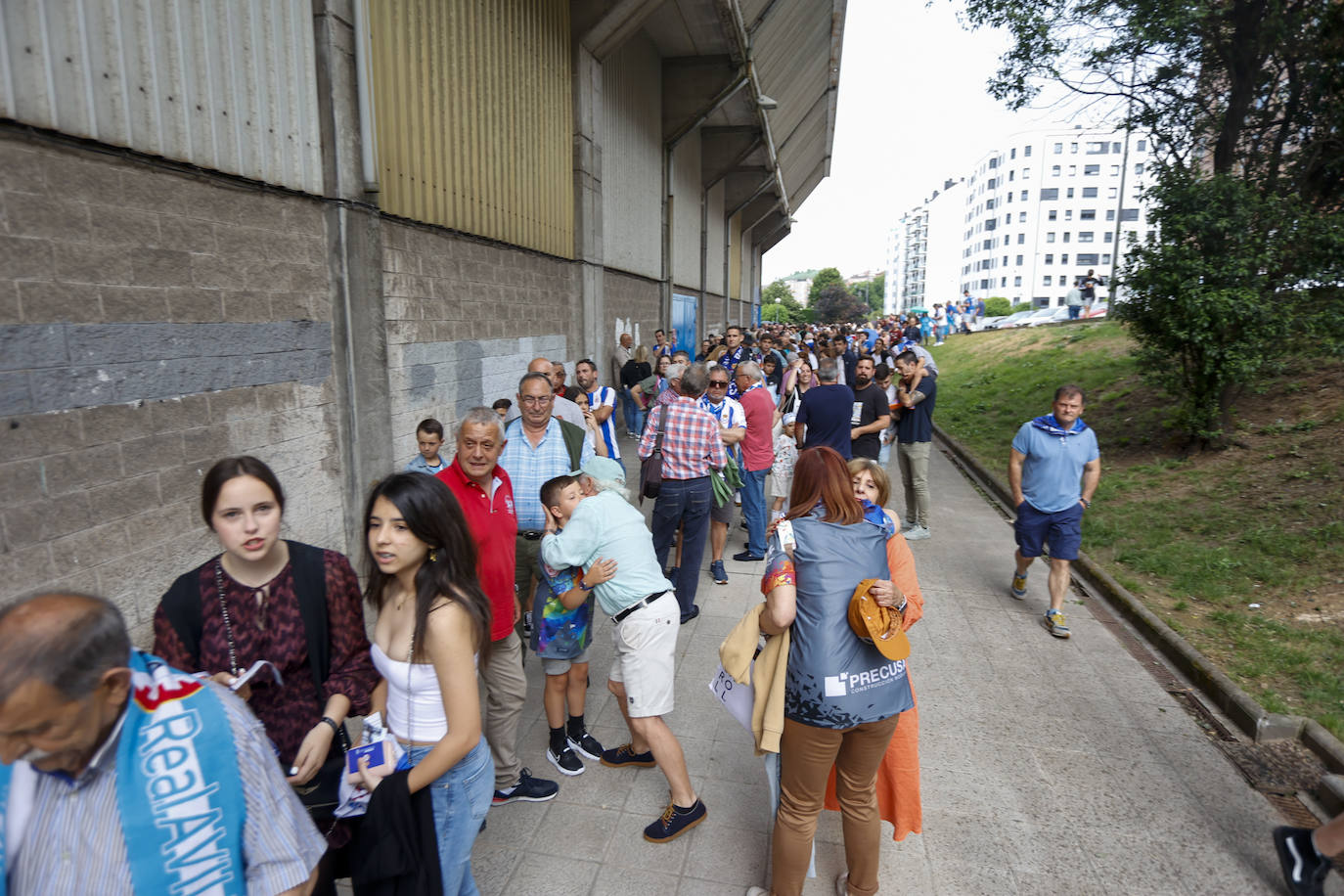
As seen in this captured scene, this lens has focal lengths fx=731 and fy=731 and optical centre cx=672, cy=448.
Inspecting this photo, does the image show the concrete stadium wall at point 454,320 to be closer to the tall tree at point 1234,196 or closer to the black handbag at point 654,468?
the black handbag at point 654,468

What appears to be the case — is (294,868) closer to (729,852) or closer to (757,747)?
(757,747)

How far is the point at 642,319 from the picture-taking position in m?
15.8

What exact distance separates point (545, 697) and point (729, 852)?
1.18 meters

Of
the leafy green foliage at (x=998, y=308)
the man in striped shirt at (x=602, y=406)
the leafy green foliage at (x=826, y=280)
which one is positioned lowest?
the man in striped shirt at (x=602, y=406)

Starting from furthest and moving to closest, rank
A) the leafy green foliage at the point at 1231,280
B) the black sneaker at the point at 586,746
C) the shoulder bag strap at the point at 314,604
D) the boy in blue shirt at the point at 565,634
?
the leafy green foliage at the point at 1231,280 < the black sneaker at the point at 586,746 < the boy in blue shirt at the point at 565,634 < the shoulder bag strap at the point at 314,604

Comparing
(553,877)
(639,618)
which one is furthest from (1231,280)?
(553,877)

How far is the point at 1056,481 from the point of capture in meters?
5.47

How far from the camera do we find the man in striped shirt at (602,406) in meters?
5.91

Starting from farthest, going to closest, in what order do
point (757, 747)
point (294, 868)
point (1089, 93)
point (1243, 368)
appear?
point (1089, 93) < point (1243, 368) < point (757, 747) < point (294, 868)

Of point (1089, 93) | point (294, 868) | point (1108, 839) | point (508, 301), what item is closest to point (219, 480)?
point (294, 868)

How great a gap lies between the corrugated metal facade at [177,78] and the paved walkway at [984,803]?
3.78 m

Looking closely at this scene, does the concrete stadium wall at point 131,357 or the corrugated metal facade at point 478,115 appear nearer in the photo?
the concrete stadium wall at point 131,357

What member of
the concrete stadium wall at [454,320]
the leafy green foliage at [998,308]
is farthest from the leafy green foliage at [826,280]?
the concrete stadium wall at [454,320]

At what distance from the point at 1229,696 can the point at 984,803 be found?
7.53 feet
